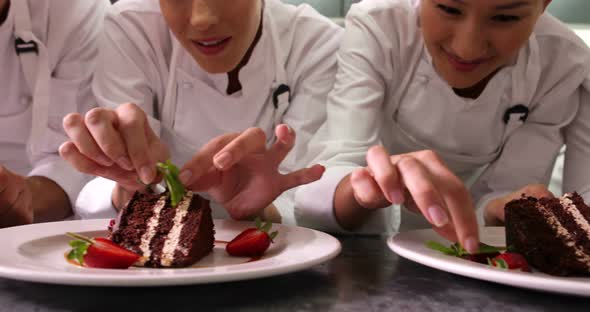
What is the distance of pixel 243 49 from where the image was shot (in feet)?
5.36

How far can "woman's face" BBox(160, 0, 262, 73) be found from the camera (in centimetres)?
146

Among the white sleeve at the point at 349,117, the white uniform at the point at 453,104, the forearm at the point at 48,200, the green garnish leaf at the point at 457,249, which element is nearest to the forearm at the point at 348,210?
the white sleeve at the point at 349,117

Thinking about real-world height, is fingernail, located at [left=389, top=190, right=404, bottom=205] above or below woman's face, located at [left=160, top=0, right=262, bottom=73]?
below

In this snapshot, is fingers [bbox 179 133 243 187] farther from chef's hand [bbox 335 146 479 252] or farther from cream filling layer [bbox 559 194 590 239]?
cream filling layer [bbox 559 194 590 239]

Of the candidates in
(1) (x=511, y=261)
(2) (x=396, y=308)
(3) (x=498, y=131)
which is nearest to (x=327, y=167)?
(3) (x=498, y=131)

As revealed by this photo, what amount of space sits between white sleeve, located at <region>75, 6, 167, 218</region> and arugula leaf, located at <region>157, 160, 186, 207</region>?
57cm

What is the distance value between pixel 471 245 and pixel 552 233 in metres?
0.18

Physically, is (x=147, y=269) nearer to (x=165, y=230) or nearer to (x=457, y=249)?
(x=165, y=230)

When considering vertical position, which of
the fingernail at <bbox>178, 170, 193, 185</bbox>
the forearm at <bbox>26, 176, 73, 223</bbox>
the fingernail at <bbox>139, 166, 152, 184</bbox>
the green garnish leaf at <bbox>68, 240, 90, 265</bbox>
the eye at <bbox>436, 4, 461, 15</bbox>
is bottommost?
the forearm at <bbox>26, 176, 73, 223</bbox>

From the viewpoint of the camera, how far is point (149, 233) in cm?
109

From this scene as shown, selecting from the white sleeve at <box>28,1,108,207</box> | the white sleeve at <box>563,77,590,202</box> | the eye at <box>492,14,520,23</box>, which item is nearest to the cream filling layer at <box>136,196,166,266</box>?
the white sleeve at <box>28,1,108,207</box>

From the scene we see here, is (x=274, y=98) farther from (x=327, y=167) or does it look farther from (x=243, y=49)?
(x=327, y=167)

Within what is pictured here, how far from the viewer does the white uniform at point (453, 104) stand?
164 cm

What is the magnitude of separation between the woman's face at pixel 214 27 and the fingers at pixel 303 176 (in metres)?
0.40
